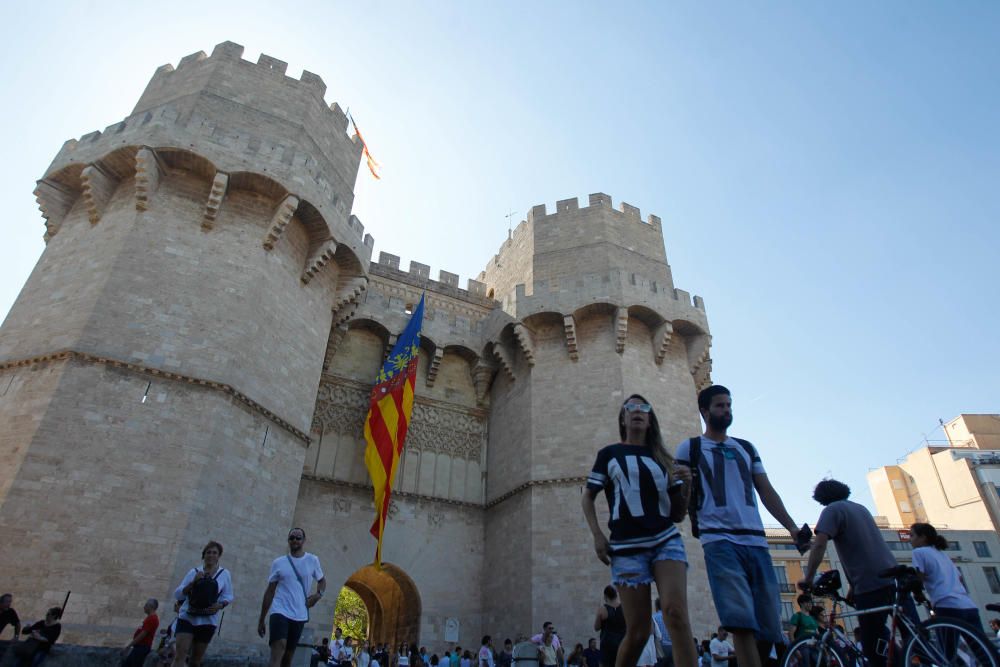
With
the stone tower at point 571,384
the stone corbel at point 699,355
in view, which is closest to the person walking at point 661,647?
the stone tower at point 571,384

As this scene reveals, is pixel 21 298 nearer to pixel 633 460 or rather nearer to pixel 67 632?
pixel 67 632

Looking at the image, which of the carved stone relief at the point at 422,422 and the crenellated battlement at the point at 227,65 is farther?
the carved stone relief at the point at 422,422

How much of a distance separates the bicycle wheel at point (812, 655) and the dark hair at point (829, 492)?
3.62 feet

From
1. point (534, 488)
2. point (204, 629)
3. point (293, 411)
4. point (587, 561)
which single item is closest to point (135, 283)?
point (293, 411)

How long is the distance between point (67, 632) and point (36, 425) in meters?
3.11

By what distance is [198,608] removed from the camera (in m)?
5.08

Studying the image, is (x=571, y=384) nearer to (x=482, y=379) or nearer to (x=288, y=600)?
(x=482, y=379)

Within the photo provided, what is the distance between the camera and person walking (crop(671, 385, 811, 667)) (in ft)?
10.7

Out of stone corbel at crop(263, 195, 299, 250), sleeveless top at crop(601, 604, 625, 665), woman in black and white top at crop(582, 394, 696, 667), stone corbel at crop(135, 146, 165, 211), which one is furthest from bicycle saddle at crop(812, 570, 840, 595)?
stone corbel at crop(135, 146, 165, 211)

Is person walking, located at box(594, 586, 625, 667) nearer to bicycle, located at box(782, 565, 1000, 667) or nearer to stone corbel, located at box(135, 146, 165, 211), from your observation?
bicycle, located at box(782, 565, 1000, 667)

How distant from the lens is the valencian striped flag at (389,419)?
1221cm

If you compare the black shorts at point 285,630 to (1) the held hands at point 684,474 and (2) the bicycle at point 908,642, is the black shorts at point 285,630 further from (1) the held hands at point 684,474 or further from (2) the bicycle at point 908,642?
(2) the bicycle at point 908,642

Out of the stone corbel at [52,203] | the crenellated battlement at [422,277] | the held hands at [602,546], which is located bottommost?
the held hands at [602,546]

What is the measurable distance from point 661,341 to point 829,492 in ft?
37.3
